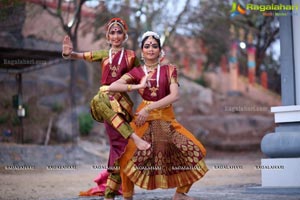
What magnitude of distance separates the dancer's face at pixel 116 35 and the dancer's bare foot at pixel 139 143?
0.90 m

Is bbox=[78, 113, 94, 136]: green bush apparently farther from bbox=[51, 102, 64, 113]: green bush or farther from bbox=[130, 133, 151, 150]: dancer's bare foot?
bbox=[130, 133, 151, 150]: dancer's bare foot

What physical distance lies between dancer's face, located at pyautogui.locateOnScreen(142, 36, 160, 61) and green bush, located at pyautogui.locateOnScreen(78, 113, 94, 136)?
14.5 metres

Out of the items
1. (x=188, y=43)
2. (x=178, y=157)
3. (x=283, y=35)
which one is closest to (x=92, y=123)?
(x=188, y=43)

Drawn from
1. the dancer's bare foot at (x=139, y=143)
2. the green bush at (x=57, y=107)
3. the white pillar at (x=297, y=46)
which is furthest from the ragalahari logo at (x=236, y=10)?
the dancer's bare foot at (x=139, y=143)

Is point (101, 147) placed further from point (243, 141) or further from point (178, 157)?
point (178, 157)

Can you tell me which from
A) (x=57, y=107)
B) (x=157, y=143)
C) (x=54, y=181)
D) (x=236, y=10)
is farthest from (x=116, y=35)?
(x=57, y=107)

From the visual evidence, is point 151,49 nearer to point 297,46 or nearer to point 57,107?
point 297,46

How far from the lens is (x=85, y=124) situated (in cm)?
1888

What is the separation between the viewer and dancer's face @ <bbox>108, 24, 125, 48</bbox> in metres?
4.62

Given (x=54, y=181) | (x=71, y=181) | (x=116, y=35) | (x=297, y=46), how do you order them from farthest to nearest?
(x=71, y=181) < (x=54, y=181) < (x=297, y=46) < (x=116, y=35)

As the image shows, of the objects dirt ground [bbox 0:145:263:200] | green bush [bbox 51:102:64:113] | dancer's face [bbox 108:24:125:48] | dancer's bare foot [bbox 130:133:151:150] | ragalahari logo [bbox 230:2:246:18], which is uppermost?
ragalahari logo [bbox 230:2:246:18]

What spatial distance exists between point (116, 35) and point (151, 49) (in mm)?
373

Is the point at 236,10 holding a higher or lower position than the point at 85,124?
higher

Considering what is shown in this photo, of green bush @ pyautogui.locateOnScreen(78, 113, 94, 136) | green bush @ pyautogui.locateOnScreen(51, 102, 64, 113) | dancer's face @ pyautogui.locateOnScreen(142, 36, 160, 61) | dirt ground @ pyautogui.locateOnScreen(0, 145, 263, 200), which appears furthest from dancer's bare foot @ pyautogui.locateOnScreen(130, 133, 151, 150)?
green bush @ pyautogui.locateOnScreen(51, 102, 64, 113)
